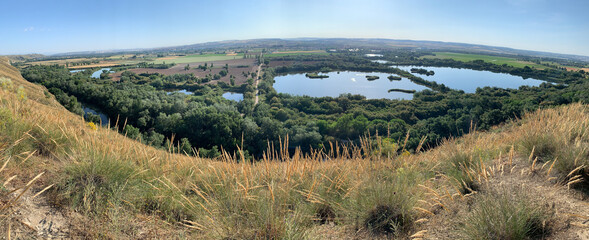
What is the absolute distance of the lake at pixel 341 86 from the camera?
234 feet

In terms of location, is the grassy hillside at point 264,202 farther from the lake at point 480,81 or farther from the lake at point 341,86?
the lake at point 480,81

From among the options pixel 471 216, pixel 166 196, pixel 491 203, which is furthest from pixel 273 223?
pixel 491 203

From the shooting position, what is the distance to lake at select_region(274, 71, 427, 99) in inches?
2808

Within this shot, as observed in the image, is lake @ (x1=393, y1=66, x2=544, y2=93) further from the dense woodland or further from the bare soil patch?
the bare soil patch

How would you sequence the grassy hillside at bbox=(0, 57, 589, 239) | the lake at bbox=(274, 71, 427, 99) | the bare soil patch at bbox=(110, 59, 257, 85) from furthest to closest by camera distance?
the bare soil patch at bbox=(110, 59, 257, 85) → the lake at bbox=(274, 71, 427, 99) → the grassy hillside at bbox=(0, 57, 589, 239)

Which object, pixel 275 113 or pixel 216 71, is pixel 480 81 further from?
pixel 216 71

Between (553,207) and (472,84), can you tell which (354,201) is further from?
(472,84)

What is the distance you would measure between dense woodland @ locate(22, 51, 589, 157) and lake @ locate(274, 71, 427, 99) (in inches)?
296

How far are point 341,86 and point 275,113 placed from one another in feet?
128

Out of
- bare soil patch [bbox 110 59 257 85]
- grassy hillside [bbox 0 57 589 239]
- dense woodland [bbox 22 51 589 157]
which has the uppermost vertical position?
bare soil patch [bbox 110 59 257 85]

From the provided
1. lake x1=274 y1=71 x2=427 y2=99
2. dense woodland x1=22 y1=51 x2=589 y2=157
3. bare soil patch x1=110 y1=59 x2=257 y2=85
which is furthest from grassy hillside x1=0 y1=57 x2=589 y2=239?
bare soil patch x1=110 y1=59 x2=257 y2=85

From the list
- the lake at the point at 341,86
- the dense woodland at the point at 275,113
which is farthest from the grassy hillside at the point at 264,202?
the lake at the point at 341,86

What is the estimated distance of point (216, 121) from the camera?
110ft

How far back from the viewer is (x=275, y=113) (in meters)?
49.5
